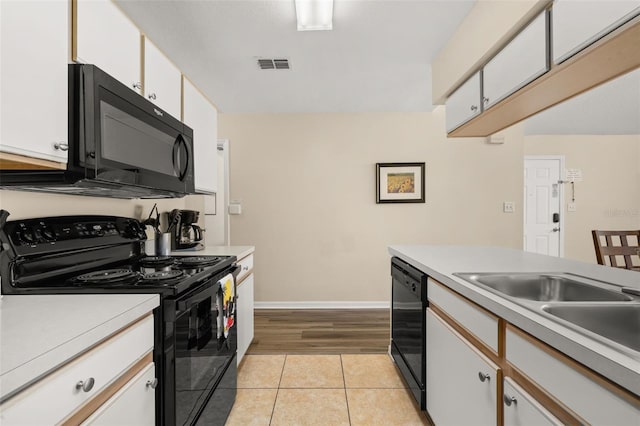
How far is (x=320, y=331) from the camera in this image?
3143 millimetres

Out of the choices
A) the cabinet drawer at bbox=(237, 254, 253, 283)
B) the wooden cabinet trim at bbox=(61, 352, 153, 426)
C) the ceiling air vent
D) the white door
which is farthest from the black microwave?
the white door

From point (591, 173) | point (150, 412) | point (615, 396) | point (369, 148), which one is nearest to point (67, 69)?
point (150, 412)

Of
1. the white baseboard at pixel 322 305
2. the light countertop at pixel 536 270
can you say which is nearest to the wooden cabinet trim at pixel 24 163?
the light countertop at pixel 536 270

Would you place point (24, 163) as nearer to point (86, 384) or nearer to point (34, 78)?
point (34, 78)

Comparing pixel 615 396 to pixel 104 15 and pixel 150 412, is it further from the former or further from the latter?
pixel 104 15

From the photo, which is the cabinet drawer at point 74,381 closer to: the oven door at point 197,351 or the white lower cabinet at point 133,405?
the white lower cabinet at point 133,405

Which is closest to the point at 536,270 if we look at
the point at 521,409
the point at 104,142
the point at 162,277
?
the point at 521,409

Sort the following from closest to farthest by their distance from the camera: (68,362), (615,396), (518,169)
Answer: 1. (615,396)
2. (68,362)
3. (518,169)

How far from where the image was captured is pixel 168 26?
2119 millimetres

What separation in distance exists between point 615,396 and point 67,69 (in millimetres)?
1743

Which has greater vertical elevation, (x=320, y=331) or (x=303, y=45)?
(x=303, y=45)

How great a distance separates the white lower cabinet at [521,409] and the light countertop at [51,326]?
1.11 meters

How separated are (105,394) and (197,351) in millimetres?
544

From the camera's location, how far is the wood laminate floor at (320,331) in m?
2.73
